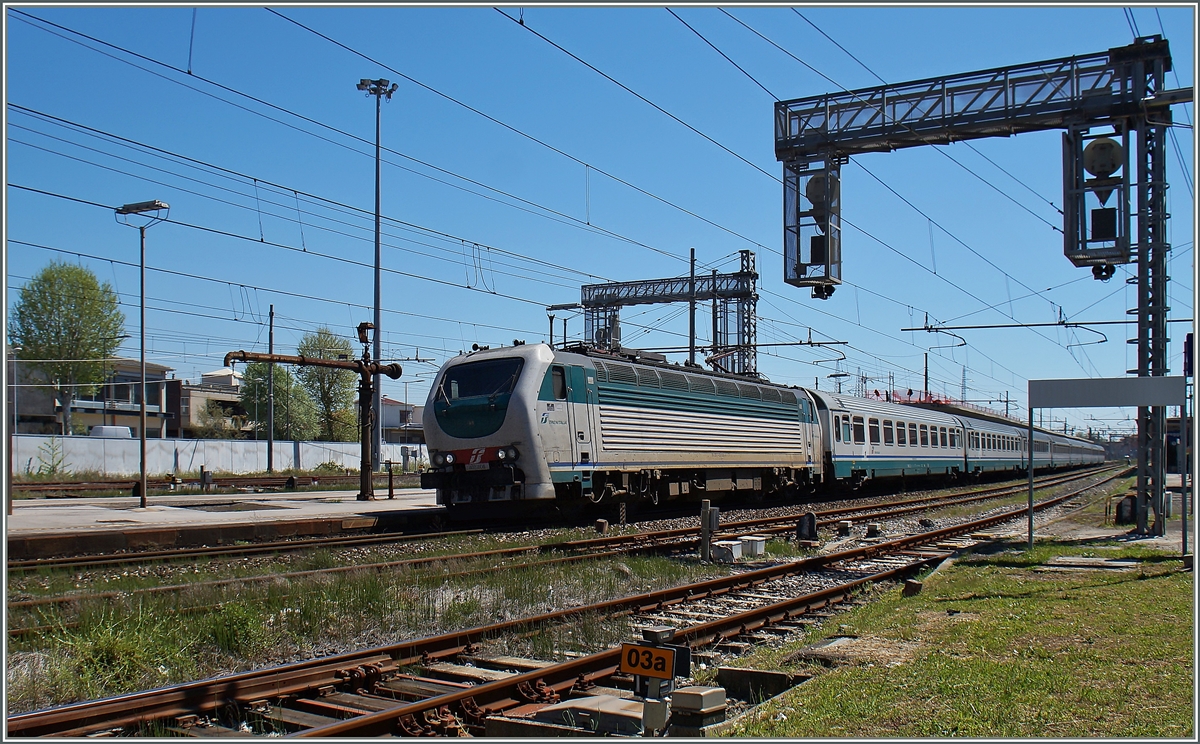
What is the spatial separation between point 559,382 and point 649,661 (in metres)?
11.9

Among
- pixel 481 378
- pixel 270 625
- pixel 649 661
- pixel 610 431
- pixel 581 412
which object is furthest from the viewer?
pixel 610 431

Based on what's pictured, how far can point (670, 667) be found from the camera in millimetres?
5598

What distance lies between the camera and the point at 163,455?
41781 millimetres

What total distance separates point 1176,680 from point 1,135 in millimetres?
9270

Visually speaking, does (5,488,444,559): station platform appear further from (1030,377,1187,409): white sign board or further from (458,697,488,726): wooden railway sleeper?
(1030,377,1187,409): white sign board

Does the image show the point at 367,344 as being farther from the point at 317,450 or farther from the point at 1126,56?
the point at 317,450

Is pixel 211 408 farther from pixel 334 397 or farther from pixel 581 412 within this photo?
pixel 581 412

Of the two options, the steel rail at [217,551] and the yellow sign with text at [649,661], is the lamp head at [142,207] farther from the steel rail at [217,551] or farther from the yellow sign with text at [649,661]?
the yellow sign with text at [649,661]

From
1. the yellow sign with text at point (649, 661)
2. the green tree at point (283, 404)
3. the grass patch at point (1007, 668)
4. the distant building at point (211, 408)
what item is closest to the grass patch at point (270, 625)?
the yellow sign with text at point (649, 661)

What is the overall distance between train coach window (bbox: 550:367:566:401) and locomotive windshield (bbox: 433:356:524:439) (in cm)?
65

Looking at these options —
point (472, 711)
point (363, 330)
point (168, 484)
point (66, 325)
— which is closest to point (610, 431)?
point (363, 330)

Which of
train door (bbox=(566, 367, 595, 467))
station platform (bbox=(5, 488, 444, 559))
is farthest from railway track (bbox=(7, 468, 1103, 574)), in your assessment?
train door (bbox=(566, 367, 595, 467))

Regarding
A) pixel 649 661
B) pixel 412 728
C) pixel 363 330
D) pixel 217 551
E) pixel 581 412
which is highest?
pixel 363 330

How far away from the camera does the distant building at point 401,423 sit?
69.1m
